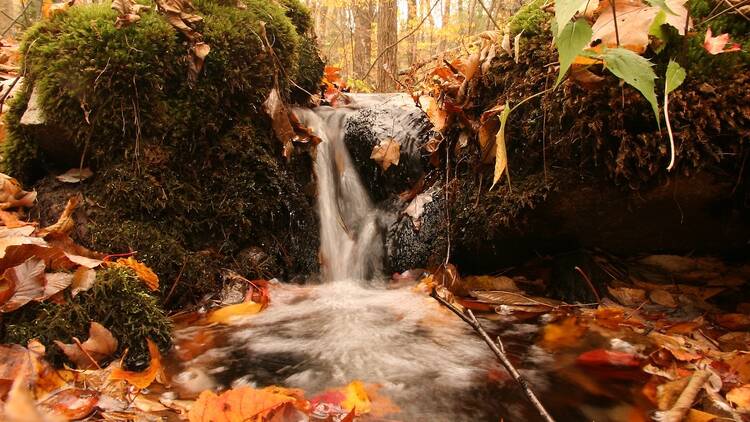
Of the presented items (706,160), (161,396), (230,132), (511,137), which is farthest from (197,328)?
(706,160)

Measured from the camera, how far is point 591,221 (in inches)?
105

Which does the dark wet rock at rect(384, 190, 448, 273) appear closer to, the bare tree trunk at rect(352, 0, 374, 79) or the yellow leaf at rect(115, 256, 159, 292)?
the yellow leaf at rect(115, 256, 159, 292)

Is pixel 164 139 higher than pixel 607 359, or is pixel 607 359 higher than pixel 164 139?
pixel 164 139

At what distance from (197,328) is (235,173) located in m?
1.09

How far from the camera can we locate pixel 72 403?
1.49 meters

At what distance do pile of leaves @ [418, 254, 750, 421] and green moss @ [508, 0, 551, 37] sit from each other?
58.0 inches

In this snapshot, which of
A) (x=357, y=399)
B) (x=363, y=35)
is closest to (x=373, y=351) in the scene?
(x=357, y=399)

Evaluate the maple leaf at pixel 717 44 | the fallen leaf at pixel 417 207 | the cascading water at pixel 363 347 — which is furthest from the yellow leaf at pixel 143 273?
the maple leaf at pixel 717 44

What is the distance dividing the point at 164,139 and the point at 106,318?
1251 mm

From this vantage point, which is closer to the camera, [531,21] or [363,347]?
[363,347]

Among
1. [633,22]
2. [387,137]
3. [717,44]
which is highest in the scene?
[633,22]

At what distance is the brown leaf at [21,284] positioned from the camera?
1.84 m

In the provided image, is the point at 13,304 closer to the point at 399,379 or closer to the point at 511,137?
the point at 399,379

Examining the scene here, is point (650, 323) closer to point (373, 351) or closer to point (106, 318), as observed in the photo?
point (373, 351)
